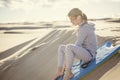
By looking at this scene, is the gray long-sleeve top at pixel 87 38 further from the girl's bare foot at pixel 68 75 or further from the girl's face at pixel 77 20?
the girl's bare foot at pixel 68 75

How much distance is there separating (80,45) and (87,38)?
19 centimetres

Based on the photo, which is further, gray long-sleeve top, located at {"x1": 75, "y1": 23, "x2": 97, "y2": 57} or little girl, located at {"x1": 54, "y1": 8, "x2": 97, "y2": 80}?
gray long-sleeve top, located at {"x1": 75, "y1": 23, "x2": 97, "y2": 57}

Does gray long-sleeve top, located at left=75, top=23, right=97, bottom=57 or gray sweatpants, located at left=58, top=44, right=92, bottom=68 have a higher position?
gray long-sleeve top, located at left=75, top=23, right=97, bottom=57

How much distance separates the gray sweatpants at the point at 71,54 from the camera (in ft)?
13.0

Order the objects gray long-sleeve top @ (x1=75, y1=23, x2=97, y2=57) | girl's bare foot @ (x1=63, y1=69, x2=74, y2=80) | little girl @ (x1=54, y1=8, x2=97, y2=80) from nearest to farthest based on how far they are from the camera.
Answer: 1. girl's bare foot @ (x1=63, y1=69, x2=74, y2=80)
2. little girl @ (x1=54, y1=8, x2=97, y2=80)
3. gray long-sleeve top @ (x1=75, y1=23, x2=97, y2=57)

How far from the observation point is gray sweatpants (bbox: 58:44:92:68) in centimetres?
398

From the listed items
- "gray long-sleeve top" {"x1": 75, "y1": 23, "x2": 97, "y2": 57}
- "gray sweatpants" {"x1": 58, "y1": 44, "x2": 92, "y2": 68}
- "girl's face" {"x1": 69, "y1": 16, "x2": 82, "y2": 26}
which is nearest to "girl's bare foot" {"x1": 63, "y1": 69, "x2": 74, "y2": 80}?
"gray sweatpants" {"x1": 58, "y1": 44, "x2": 92, "y2": 68}

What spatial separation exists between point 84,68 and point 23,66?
3248 mm

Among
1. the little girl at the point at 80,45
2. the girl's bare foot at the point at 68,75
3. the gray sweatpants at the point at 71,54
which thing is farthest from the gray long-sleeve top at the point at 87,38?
the girl's bare foot at the point at 68,75

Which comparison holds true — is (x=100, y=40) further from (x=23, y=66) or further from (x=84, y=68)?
(x=84, y=68)

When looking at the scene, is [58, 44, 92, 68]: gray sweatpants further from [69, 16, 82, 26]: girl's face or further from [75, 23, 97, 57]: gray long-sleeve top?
[69, 16, 82, 26]: girl's face

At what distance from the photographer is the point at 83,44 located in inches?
170

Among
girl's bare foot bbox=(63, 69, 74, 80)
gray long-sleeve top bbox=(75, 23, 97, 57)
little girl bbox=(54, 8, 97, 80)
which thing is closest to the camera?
girl's bare foot bbox=(63, 69, 74, 80)

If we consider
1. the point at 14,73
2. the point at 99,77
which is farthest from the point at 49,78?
the point at 99,77
